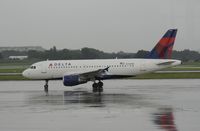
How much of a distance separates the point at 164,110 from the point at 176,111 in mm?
585

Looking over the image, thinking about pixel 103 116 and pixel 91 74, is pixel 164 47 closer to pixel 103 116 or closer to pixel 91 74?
pixel 91 74

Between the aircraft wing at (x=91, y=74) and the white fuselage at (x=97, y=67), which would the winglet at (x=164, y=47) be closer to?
the white fuselage at (x=97, y=67)

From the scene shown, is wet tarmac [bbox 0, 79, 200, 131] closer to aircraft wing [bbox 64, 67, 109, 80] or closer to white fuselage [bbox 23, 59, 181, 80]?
aircraft wing [bbox 64, 67, 109, 80]

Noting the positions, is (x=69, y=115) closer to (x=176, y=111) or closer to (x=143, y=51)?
(x=176, y=111)

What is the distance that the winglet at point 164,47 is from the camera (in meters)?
37.2

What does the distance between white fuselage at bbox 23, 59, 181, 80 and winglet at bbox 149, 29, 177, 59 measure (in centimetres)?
73

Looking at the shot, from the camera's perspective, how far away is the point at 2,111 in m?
20.2

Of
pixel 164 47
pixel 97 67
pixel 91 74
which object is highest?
pixel 164 47

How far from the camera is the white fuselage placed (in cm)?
3606

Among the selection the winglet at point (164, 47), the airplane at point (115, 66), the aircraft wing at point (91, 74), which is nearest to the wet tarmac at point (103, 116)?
the aircraft wing at point (91, 74)

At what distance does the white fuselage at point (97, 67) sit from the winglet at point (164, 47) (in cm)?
73

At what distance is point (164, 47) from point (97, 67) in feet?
19.6

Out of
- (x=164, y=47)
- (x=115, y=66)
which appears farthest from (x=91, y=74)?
(x=164, y=47)

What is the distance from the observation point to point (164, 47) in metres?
37.2
